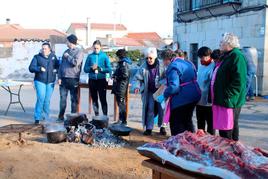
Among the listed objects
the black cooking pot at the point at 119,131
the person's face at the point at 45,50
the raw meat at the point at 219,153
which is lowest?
the black cooking pot at the point at 119,131

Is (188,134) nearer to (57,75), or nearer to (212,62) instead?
(212,62)

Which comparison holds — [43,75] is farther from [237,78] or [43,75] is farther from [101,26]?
[101,26]

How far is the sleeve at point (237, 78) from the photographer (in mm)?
5109

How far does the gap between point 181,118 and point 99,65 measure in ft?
10.7

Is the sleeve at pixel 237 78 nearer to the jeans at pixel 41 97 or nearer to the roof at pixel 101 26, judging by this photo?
the jeans at pixel 41 97

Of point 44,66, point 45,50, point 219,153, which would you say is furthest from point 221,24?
point 219,153

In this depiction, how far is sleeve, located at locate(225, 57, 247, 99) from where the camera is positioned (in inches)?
201

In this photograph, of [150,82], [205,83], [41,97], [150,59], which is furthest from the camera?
[41,97]

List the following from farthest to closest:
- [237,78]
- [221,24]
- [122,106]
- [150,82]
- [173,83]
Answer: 1. [221,24]
2. [122,106]
3. [150,82]
4. [173,83]
5. [237,78]

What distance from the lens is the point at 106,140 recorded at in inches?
274

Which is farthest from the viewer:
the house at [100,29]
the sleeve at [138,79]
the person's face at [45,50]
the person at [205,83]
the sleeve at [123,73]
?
the house at [100,29]

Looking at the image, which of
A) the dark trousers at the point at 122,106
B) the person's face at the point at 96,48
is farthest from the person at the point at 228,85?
the person's face at the point at 96,48

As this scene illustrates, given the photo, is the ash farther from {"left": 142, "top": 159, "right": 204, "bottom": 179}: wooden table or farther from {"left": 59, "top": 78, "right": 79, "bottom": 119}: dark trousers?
{"left": 142, "top": 159, "right": 204, "bottom": 179}: wooden table

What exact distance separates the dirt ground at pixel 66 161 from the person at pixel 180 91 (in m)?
0.80
